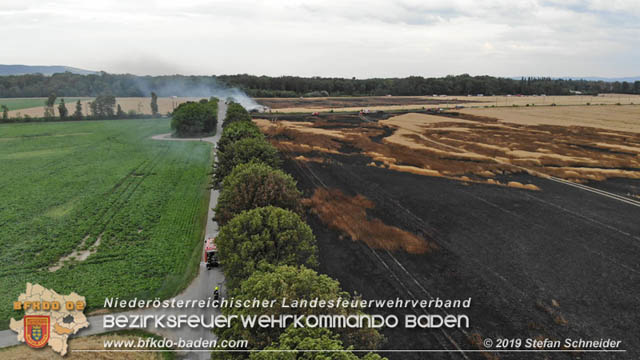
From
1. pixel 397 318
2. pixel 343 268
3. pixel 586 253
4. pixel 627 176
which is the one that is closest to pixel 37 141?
pixel 343 268

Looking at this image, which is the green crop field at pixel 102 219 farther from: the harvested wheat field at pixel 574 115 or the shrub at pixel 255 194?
the harvested wheat field at pixel 574 115

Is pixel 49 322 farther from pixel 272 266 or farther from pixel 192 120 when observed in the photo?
pixel 192 120

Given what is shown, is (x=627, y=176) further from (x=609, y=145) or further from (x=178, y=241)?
(x=178, y=241)

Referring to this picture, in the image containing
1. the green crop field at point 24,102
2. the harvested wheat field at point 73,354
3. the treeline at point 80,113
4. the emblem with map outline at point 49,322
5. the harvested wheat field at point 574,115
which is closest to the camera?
the harvested wheat field at point 73,354

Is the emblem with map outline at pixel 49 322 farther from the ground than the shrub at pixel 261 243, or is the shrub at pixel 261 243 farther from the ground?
the shrub at pixel 261 243

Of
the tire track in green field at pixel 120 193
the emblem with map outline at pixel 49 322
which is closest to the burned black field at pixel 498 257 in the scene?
the emblem with map outline at pixel 49 322

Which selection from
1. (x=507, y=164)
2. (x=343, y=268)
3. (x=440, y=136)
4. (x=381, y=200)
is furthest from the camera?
(x=440, y=136)

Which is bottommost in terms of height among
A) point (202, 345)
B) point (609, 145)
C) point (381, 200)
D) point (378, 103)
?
point (202, 345)
